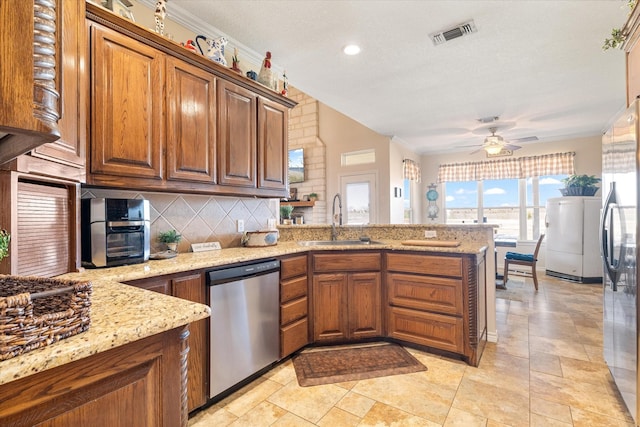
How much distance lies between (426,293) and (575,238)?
4.29m

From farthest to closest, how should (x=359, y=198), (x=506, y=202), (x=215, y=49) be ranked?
(x=506, y=202)
(x=359, y=198)
(x=215, y=49)

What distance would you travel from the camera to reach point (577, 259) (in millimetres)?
→ 5035

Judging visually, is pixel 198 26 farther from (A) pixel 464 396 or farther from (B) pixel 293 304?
(A) pixel 464 396

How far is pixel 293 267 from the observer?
2432 millimetres

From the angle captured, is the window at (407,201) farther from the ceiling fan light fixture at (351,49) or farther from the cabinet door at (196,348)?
the cabinet door at (196,348)

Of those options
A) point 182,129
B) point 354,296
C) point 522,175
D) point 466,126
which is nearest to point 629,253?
point 354,296

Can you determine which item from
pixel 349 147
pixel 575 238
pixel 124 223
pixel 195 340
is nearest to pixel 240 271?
pixel 195 340

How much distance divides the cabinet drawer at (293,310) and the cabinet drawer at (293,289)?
4 cm

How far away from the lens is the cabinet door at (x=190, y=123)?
1.96 metres

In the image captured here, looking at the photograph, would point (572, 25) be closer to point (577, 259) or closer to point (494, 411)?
point (494, 411)

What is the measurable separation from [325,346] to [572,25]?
→ 10.9ft

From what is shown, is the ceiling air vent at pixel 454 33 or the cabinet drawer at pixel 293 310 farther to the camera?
the ceiling air vent at pixel 454 33

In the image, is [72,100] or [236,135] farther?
[236,135]

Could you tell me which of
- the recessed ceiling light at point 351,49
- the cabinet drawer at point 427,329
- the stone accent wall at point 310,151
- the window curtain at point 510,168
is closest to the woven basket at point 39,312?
the cabinet drawer at point 427,329
